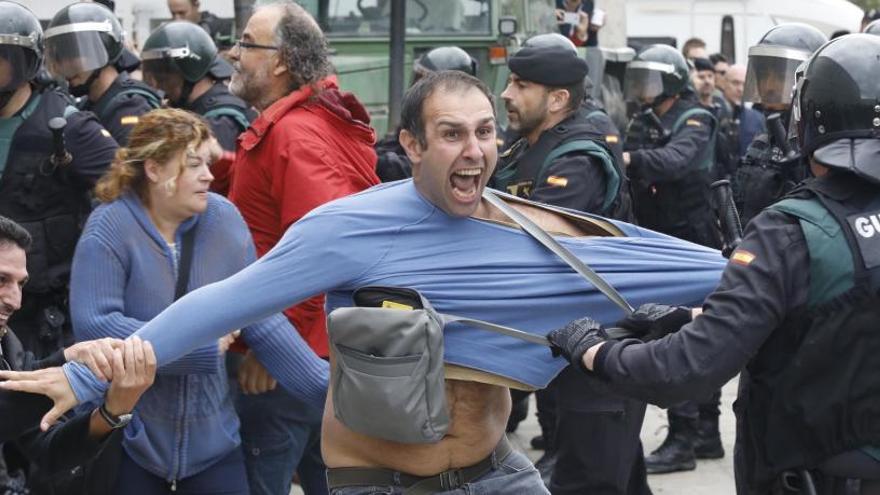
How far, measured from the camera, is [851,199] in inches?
144

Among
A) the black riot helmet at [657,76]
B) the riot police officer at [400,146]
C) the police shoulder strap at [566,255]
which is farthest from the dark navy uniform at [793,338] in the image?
the black riot helmet at [657,76]

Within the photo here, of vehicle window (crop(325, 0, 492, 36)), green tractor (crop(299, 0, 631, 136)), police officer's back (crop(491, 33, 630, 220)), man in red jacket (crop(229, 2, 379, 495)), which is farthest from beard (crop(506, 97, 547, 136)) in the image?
vehicle window (crop(325, 0, 492, 36))

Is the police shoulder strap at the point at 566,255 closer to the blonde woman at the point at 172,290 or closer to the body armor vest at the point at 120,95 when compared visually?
the blonde woman at the point at 172,290

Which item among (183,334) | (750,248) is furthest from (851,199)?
(183,334)

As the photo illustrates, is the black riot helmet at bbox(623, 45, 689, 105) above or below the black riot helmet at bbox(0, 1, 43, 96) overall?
below

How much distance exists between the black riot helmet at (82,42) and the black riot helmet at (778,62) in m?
3.13

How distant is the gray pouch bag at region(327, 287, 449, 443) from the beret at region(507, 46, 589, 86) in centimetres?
307

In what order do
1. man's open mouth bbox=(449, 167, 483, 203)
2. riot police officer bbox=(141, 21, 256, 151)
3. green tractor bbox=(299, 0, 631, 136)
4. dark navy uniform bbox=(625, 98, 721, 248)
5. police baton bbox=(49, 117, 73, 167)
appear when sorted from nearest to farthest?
man's open mouth bbox=(449, 167, 483, 203), police baton bbox=(49, 117, 73, 167), riot police officer bbox=(141, 21, 256, 151), dark navy uniform bbox=(625, 98, 721, 248), green tractor bbox=(299, 0, 631, 136)

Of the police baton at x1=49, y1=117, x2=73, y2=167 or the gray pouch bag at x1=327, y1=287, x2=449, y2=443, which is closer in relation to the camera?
the gray pouch bag at x1=327, y1=287, x2=449, y2=443

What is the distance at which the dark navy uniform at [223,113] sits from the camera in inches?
276

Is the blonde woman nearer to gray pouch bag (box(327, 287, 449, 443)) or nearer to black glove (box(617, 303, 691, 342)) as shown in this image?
gray pouch bag (box(327, 287, 449, 443))

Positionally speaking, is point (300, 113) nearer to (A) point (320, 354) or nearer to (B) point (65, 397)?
(A) point (320, 354)

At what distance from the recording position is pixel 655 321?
3.76 m

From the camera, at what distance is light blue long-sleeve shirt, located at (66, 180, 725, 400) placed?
380cm
